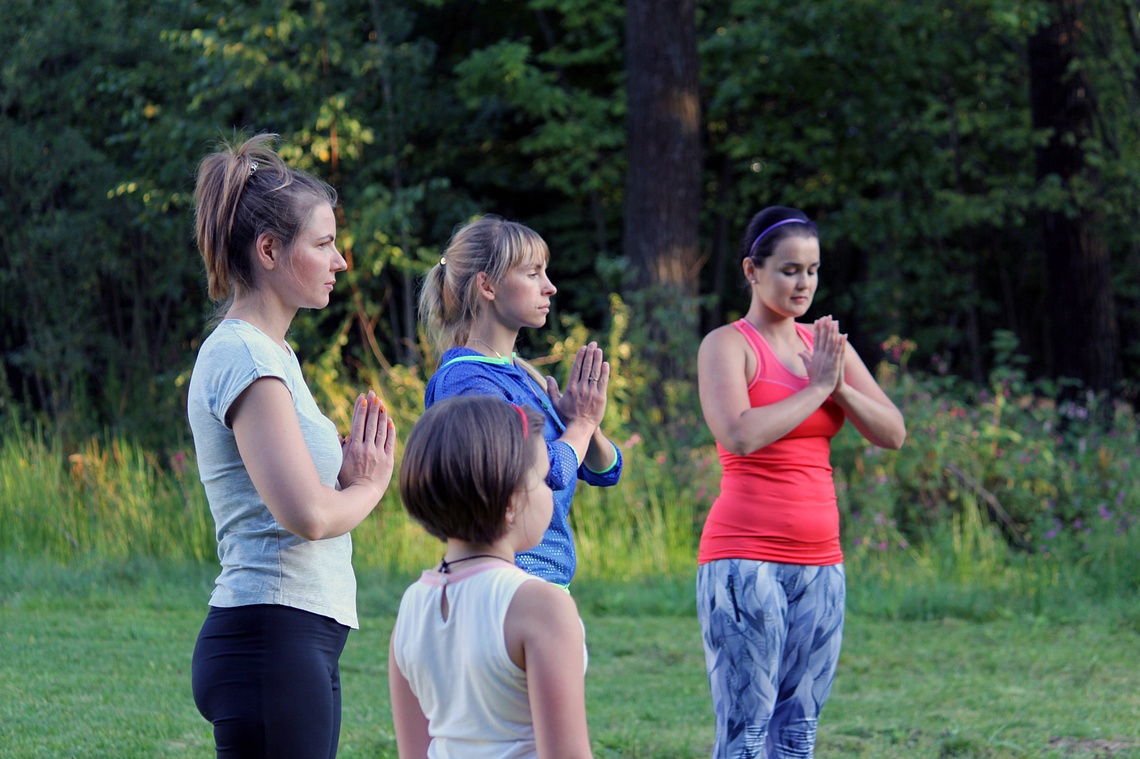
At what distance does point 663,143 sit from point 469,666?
10233 millimetres

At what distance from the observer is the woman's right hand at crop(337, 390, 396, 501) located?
2389mm

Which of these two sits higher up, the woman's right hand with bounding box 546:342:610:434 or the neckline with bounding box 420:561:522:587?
the woman's right hand with bounding box 546:342:610:434

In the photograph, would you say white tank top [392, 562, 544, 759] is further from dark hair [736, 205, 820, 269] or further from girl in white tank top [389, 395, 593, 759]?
dark hair [736, 205, 820, 269]

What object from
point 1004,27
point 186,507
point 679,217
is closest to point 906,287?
point 1004,27

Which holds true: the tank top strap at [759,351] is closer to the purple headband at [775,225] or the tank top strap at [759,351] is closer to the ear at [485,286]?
the purple headband at [775,225]

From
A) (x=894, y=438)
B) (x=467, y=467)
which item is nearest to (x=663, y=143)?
(x=894, y=438)

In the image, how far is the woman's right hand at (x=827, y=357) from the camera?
3428 millimetres

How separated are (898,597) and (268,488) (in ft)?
19.3

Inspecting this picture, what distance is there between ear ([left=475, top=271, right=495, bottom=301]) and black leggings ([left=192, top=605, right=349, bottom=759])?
106cm

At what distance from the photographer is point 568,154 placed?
48.2ft

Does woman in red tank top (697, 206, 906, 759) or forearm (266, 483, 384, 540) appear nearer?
forearm (266, 483, 384, 540)

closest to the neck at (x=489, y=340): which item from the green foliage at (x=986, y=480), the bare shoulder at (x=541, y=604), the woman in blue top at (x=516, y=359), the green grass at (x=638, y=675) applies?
the woman in blue top at (x=516, y=359)

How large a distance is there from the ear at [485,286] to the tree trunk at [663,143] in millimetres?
8357

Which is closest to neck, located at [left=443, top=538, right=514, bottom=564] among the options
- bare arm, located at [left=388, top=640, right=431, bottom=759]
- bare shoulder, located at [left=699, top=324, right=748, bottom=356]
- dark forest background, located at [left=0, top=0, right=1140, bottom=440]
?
bare arm, located at [left=388, top=640, right=431, bottom=759]
